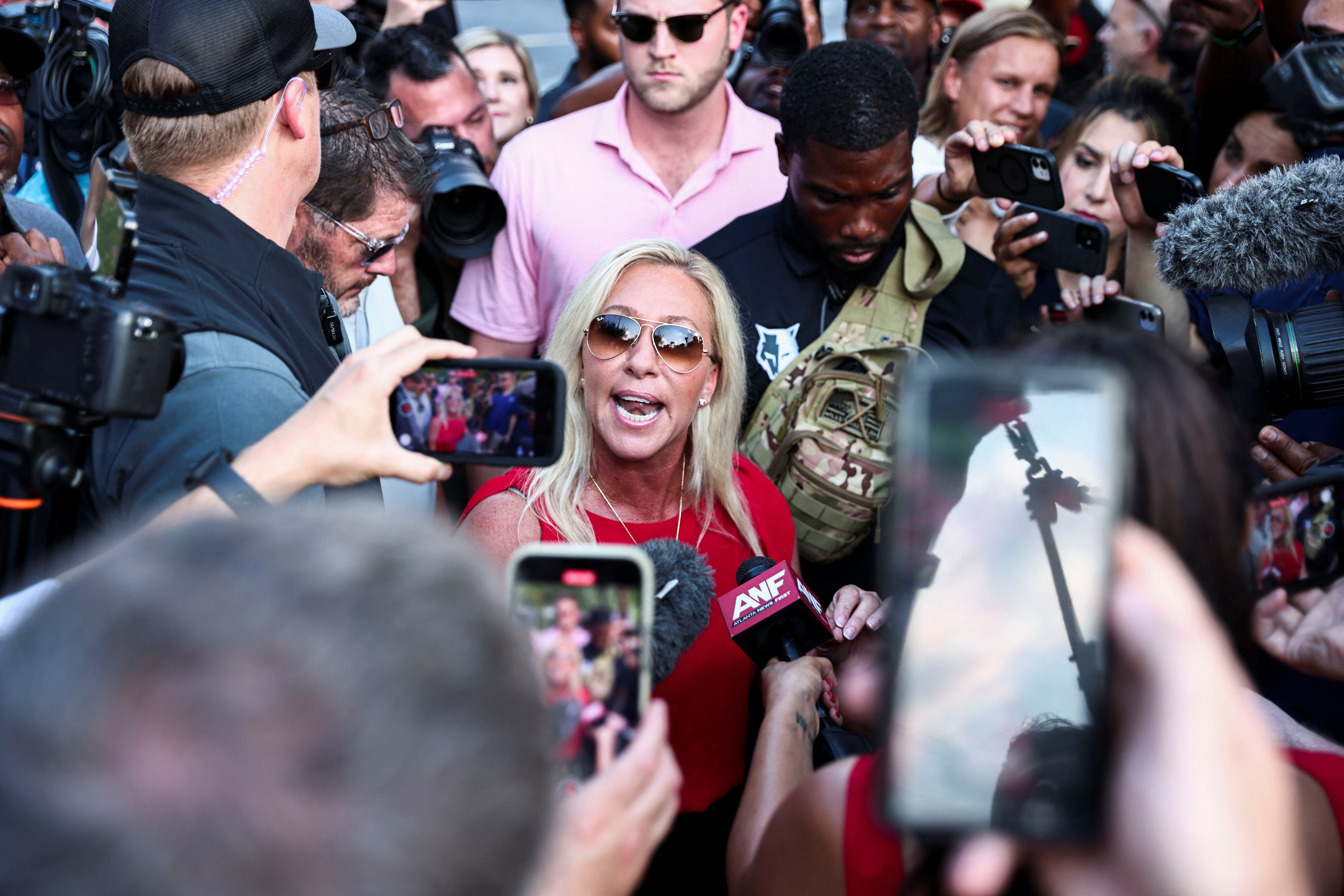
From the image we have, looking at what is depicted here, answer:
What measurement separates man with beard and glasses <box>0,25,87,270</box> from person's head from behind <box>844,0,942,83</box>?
308 centimetres

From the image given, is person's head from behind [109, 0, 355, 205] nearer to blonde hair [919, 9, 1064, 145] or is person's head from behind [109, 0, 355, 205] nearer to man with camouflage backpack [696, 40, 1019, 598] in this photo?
man with camouflage backpack [696, 40, 1019, 598]

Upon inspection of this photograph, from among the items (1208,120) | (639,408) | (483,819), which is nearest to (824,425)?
(639,408)

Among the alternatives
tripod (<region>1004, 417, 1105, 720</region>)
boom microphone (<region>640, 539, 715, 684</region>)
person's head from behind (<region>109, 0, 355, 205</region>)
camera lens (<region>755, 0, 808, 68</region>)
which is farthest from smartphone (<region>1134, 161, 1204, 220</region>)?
person's head from behind (<region>109, 0, 355, 205</region>)

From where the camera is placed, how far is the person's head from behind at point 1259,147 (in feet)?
10.1

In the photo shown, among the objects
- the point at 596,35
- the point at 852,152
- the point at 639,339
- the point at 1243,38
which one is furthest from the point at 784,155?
the point at 596,35

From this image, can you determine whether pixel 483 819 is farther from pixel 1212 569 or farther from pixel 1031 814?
pixel 1212 569

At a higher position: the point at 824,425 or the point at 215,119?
the point at 215,119

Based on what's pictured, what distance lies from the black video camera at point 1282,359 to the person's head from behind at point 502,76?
10.3 ft

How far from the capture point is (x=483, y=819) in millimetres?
784

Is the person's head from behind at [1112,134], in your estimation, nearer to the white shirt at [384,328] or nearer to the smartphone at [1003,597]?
the white shirt at [384,328]

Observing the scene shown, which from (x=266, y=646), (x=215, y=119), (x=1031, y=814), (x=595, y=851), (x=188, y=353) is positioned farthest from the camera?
(x=215, y=119)

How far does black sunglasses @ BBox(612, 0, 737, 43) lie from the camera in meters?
3.33

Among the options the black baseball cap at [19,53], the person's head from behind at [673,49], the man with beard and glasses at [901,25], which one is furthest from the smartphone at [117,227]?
the man with beard and glasses at [901,25]

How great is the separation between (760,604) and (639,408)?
78cm
